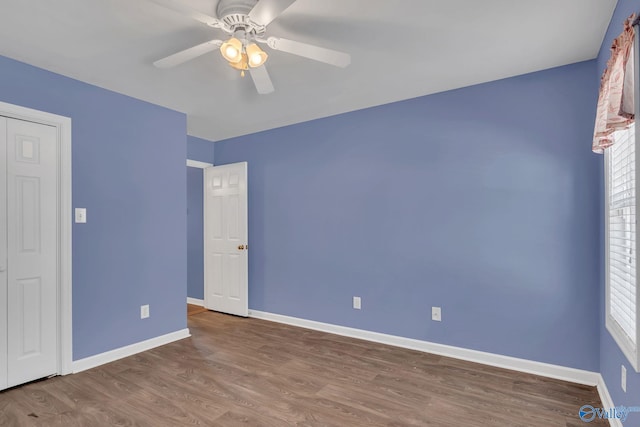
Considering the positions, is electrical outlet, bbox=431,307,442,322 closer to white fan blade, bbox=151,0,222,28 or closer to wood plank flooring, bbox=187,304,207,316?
white fan blade, bbox=151,0,222,28

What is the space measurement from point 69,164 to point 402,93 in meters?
2.95

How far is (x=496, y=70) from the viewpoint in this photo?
8.91 feet

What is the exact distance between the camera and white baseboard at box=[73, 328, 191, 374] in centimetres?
281

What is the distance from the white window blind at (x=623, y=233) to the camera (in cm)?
172

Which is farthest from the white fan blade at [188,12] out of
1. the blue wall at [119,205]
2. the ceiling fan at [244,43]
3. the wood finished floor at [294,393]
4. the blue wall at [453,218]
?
the wood finished floor at [294,393]

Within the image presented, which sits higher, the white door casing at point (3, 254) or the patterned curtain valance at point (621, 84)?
the patterned curtain valance at point (621, 84)

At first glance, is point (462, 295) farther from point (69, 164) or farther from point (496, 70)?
point (69, 164)

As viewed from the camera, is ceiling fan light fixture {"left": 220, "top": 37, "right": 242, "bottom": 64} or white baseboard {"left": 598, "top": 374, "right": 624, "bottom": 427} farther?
white baseboard {"left": 598, "top": 374, "right": 624, "bottom": 427}

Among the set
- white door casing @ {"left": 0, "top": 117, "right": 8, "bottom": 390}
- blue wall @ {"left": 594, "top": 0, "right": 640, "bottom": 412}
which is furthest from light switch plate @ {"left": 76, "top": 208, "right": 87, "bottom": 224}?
blue wall @ {"left": 594, "top": 0, "right": 640, "bottom": 412}

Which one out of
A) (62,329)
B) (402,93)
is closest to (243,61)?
(402,93)

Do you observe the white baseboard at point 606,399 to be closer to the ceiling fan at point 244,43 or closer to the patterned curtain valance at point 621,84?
the patterned curtain valance at point 621,84

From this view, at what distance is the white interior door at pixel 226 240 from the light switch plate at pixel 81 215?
70.0 inches

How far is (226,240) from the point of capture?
451 cm

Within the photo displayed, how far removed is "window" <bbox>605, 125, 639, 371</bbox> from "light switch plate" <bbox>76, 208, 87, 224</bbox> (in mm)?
3718
